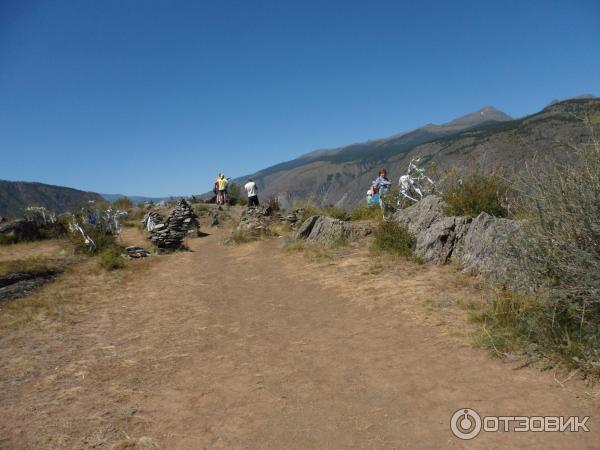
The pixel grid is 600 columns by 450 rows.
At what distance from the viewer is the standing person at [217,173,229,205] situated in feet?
85.7

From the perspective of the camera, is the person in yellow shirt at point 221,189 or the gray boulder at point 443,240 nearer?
the gray boulder at point 443,240

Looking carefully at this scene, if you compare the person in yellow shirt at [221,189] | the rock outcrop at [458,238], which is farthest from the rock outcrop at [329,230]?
the person in yellow shirt at [221,189]

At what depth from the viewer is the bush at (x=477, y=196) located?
9484 mm

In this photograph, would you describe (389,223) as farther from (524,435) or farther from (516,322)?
(524,435)

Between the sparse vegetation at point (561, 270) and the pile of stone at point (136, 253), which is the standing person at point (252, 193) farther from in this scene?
the sparse vegetation at point (561, 270)

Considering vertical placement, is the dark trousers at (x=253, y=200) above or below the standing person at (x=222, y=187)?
below

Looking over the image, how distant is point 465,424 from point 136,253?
42.1ft

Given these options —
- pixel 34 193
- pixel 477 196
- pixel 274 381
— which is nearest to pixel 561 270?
pixel 274 381

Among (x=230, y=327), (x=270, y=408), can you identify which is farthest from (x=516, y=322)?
(x=230, y=327)

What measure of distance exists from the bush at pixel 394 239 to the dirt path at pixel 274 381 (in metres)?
1.91

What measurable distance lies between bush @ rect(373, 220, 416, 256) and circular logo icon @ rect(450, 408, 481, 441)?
6367mm

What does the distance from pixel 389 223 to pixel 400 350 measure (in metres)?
6.30

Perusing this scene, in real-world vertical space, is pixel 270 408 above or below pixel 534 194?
below

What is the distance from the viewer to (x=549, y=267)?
4.28 meters
